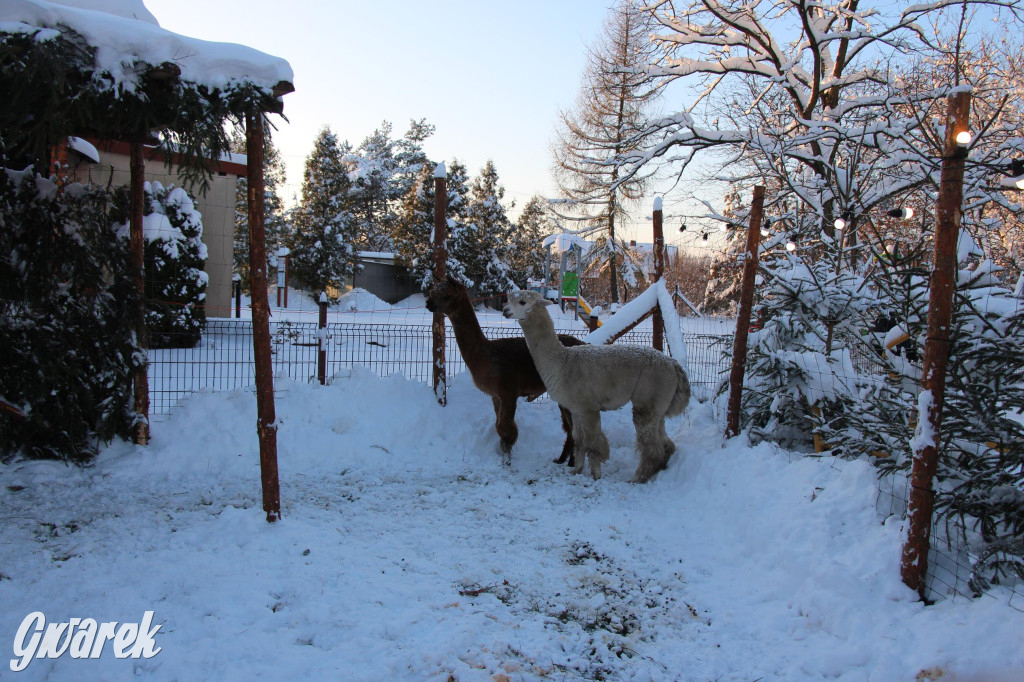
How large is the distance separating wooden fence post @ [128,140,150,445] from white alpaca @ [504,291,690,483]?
11.0ft

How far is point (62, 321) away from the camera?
14.9ft

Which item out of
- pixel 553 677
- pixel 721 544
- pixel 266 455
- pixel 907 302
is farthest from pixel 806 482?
pixel 266 455

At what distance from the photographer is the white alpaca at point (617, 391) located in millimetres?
5480

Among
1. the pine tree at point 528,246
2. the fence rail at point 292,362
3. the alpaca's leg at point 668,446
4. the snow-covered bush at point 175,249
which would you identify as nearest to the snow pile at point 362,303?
the pine tree at point 528,246

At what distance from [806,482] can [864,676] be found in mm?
1771

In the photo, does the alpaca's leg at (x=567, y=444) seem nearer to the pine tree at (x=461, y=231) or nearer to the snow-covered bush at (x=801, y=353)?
the snow-covered bush at (x=801, y=353)

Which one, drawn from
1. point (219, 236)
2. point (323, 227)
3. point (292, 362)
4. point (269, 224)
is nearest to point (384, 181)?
point (269, 224)

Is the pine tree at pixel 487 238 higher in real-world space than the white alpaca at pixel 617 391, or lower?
higher

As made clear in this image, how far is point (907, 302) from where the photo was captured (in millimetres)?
3424

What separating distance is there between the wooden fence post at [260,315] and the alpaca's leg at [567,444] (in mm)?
2971

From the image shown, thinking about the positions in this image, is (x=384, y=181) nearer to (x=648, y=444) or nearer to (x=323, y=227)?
(x=323, y=227)

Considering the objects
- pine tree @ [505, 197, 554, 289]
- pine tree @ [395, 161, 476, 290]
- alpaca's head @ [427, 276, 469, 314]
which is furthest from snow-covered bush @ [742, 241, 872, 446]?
pine tree @ [505, 197, 554, 289]

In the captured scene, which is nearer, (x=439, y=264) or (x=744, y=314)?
(x=744, y=314)

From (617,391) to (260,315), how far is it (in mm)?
3239
